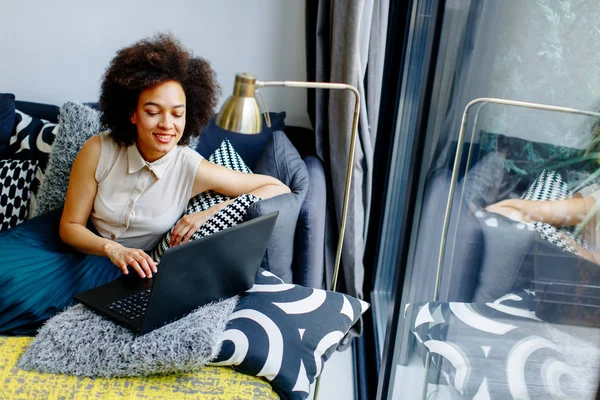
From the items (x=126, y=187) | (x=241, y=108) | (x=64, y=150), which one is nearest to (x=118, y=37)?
(x=64, y=150)

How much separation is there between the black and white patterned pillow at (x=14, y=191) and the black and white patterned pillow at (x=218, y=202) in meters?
0.69

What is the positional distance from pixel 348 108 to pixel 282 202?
1.47 feet

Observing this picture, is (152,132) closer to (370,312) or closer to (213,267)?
(213,267)

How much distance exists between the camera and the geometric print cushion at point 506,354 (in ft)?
2.05

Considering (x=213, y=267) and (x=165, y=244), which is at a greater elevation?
(x=213, y=267)

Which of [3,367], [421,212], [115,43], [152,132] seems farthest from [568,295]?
[115,43]

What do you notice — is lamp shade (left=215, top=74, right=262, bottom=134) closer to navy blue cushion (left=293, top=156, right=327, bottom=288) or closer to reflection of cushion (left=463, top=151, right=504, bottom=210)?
reflection of cushion (left=463, top=151, right=504, bottom=210)

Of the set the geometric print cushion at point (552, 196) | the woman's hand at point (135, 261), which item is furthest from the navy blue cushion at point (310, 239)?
the geometric print cushion at point (552, 196)

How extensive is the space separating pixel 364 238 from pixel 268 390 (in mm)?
1182

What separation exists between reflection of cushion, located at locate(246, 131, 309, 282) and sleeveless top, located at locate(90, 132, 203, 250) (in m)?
0.31

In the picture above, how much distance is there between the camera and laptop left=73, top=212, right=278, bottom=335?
1.31m

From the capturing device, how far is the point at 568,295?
2.09 feet

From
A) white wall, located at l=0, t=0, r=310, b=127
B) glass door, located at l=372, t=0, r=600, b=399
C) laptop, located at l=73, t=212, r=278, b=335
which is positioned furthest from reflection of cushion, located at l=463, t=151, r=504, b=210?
white wall, located at l=0, t=0, r=310, b=127

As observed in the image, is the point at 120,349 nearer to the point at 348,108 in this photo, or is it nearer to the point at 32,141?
the point at 348,108
